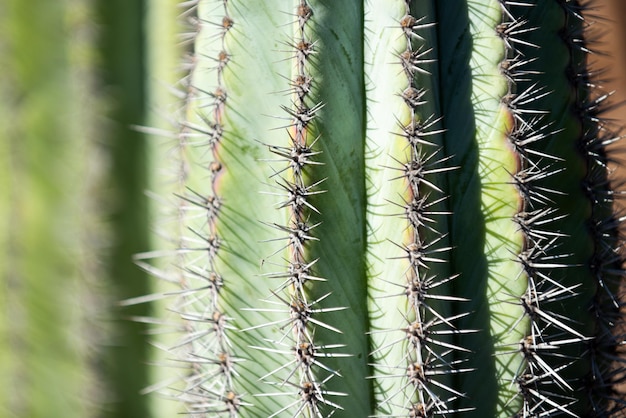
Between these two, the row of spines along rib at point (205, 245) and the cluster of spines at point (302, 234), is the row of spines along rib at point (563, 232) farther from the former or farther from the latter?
the row of spines along rib at point (205, 245)

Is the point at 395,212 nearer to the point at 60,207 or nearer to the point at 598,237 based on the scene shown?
the point at 598,237

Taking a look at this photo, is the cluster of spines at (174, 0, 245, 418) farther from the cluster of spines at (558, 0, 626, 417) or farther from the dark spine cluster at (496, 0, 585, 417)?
the cluster of spines at (558, 0, 626, 417)

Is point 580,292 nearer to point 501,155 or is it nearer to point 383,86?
point 501,155

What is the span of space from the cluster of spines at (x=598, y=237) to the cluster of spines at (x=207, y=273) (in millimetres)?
644

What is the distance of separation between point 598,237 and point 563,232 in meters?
0.07

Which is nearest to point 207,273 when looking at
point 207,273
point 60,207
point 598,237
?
point 207,273

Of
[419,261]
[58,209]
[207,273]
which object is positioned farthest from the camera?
[58,209]

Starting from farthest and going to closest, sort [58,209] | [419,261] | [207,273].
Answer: [58,209] < [207,273] < [419,261]

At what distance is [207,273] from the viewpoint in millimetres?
1281

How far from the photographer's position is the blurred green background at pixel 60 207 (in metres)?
2.02

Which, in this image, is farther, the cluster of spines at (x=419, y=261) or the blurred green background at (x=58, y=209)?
the blurred green background at (x=58, y=209)

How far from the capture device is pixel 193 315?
1.30 m

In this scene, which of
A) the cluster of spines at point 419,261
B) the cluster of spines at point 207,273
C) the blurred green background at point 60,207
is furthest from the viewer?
the blurred green background at point 60,207

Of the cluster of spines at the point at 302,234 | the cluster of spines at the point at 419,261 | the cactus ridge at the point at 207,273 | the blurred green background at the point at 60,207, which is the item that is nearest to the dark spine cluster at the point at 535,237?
the cluster of spines at the point at 419,261
